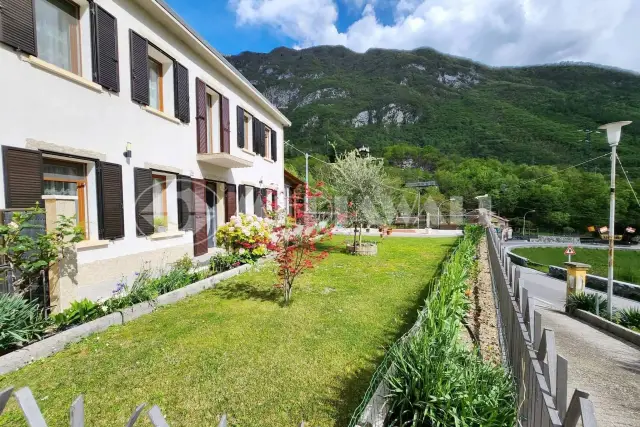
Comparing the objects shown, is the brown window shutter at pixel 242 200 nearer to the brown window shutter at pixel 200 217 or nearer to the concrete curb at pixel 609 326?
the brown window shutter at pixel 200 217

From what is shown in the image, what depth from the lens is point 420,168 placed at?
7931 centimetres

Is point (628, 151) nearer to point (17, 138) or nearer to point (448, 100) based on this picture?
point (448, 100)

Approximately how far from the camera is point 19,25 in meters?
4.66

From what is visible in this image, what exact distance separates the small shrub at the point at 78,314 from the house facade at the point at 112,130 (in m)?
0.30

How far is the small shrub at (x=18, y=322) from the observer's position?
3.68 meters

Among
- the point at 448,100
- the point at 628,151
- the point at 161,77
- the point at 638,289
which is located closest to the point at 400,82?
the point at 448,100

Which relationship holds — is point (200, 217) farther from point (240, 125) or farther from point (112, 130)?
point (240, 125)

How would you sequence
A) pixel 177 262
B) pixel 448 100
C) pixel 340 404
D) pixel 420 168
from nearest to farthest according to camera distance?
pixel 340 404, pixel 177 262, pixel 420 168, pixel 448 100

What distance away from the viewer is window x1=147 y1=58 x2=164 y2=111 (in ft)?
26.0

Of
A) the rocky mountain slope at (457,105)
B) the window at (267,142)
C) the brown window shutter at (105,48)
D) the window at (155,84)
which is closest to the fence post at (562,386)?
the brown window shutter at (105,48)

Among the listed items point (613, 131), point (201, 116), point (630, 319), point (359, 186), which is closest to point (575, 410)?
point (201, 116)

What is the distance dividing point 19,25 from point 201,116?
490 centimetres

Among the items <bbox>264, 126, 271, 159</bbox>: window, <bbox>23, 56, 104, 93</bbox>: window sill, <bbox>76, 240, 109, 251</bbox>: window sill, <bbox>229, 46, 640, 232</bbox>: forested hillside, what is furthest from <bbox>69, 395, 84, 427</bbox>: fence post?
<bbox>229, 46, 640, 232</bbox>: forested hillside

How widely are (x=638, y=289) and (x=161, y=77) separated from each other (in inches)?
A: 1087
